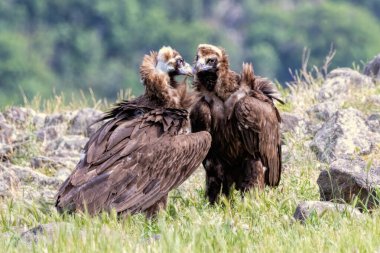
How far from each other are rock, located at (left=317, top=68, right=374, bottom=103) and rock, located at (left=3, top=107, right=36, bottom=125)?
10.6 feet

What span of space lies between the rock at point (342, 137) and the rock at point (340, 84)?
4.89 ft

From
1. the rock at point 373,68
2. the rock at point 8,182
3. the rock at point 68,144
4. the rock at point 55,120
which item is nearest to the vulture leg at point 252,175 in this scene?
the rock at point 8,182

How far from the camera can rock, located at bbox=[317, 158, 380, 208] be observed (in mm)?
9695

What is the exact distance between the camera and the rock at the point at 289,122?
1298cm

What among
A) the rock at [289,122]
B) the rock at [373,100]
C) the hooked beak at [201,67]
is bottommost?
the rock at [289,122]

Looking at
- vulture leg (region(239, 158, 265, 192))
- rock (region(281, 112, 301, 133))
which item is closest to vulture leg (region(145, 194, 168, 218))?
vulture leg (region(239, 158, 265, 192))

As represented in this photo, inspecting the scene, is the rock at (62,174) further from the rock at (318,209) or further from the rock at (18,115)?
the rock at (318,209)

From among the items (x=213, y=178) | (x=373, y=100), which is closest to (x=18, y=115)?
(x=373, y=100)

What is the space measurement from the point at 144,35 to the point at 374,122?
91.4 metres

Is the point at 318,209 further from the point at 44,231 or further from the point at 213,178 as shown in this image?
the point at 44,231

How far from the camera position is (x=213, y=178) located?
10.9 m

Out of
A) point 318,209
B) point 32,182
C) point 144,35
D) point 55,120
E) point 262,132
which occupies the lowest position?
point 144,35

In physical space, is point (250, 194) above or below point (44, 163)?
above

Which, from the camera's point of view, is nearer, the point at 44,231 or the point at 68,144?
the point at 44,231
